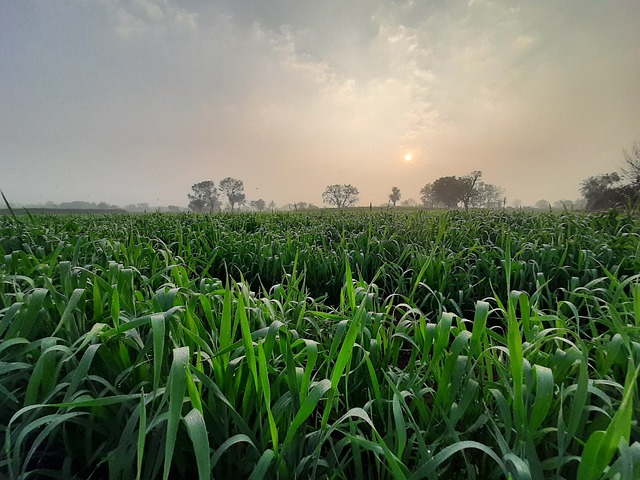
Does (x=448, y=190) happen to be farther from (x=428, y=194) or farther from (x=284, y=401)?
(x=284, y=401)

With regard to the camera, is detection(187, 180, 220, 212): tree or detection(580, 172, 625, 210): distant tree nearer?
detection(580, 172, 625, 210): distant tree

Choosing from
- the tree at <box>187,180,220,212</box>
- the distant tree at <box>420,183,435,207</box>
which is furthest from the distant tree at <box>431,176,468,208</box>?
the tree at <box>187,180,220,212</box>

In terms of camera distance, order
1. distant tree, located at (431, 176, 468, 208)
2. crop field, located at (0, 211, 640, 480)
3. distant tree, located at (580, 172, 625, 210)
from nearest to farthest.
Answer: crop field, located at (0, 211, 640, 480)
distant tree, located at (580, 172, 625, 210)
distant tree, located at (431, 176, 468, 208)

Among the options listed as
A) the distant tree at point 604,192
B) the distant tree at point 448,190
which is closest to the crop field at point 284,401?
the distant tree at point 604,192

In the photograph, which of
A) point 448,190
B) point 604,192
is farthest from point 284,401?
point 448,190

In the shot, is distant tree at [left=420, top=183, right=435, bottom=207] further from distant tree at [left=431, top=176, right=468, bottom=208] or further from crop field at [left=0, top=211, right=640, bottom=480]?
crop field at [left=0, top=211, right=640, bottom=480]

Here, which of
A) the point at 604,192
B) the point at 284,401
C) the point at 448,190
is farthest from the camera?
the point at 448,190

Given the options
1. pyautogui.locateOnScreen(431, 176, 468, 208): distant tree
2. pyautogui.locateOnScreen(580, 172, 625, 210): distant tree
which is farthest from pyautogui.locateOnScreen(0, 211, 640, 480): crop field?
pyautogui.locateOnScreen(431, 176, 468, 208): distant tree

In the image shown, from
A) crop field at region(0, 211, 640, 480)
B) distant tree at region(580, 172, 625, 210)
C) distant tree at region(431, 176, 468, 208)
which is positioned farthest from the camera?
distant tree at region(431, 176, 468, 208)

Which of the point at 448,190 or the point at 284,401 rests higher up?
the point at 448,190

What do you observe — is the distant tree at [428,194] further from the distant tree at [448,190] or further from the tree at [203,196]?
the tree at [203,196]

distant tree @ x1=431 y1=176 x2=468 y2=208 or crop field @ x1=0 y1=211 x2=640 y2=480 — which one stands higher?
distant tree @ x1=431 y1=176 x2=468 y2=208

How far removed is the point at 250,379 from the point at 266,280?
8.16 ft

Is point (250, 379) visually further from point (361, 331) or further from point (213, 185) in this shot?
point (213, 185)
